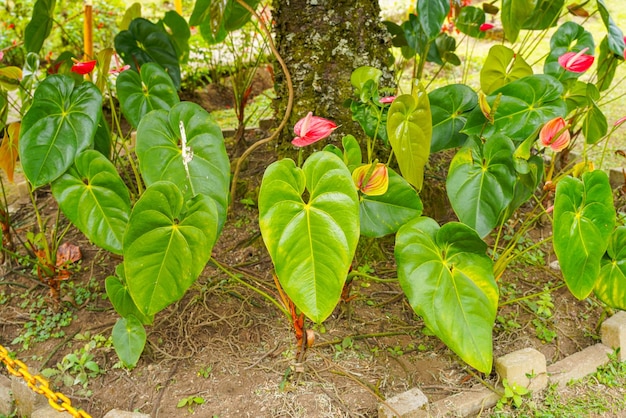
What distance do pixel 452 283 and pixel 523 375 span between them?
0.45 meters

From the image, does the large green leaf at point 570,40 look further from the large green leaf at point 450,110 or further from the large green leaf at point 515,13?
the large green leaf at point 450,110

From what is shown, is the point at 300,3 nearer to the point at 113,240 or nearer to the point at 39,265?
the point at 113,240

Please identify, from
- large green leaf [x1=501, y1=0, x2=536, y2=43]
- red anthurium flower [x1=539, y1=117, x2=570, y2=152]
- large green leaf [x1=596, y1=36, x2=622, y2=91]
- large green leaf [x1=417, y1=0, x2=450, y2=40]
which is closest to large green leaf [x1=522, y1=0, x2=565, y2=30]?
large green leaf [x1=501, y1=0, x2=536, y2=43]

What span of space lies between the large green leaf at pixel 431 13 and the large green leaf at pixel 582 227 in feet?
2.09

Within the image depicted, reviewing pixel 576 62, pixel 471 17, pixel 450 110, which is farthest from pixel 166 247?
pixel 471 17

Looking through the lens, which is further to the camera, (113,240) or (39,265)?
(39,265)

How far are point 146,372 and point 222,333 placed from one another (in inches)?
9.4

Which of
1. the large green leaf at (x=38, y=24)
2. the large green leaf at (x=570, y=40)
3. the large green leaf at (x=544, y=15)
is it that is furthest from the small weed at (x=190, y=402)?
the large green leaf at (x=544, y=15)

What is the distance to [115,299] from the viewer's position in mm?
1438

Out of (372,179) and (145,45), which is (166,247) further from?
(145,45)

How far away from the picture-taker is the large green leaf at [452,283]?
1186mm

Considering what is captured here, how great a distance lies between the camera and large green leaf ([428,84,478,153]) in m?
1.54

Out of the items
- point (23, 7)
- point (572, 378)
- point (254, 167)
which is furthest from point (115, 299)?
point (23, 7)

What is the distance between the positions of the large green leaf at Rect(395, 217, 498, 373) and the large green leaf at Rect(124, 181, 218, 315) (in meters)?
→ 0.43
